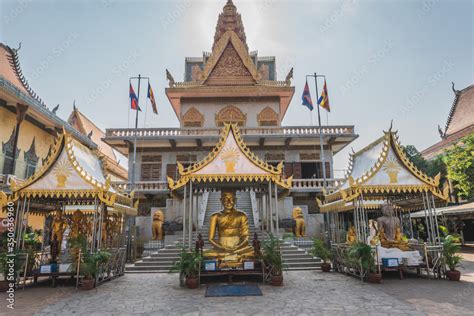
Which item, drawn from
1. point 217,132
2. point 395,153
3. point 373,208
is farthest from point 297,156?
point 395,153

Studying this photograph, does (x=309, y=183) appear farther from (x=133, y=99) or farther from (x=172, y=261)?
(x=133, y=99)

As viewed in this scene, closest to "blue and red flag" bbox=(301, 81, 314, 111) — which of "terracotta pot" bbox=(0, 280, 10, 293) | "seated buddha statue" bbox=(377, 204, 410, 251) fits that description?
"seated buddha statue" bbox=(377, 204, 410, 251)

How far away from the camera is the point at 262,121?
75.2 ft

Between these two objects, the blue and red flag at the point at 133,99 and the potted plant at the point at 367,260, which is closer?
the potted plant at the point at 367,260

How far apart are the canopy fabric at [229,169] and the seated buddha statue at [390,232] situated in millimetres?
3524

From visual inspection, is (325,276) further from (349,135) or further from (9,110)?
(9,110)

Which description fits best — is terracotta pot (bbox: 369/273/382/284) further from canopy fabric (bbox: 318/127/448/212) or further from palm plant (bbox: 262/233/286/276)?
palm plant (bbox: 262/233/286/276)

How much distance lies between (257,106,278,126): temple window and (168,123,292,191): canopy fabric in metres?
14.6

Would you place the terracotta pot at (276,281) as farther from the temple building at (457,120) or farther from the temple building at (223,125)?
the temple building at (457,120)

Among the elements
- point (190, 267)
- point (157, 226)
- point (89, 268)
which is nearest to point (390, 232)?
point (190, 267)

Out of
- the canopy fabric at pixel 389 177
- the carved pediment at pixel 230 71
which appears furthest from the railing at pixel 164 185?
the canopy fabric at pixel 389 177

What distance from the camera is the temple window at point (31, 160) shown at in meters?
17.2

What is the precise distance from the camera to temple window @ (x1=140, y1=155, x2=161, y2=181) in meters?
20.7

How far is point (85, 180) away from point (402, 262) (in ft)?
30.6
